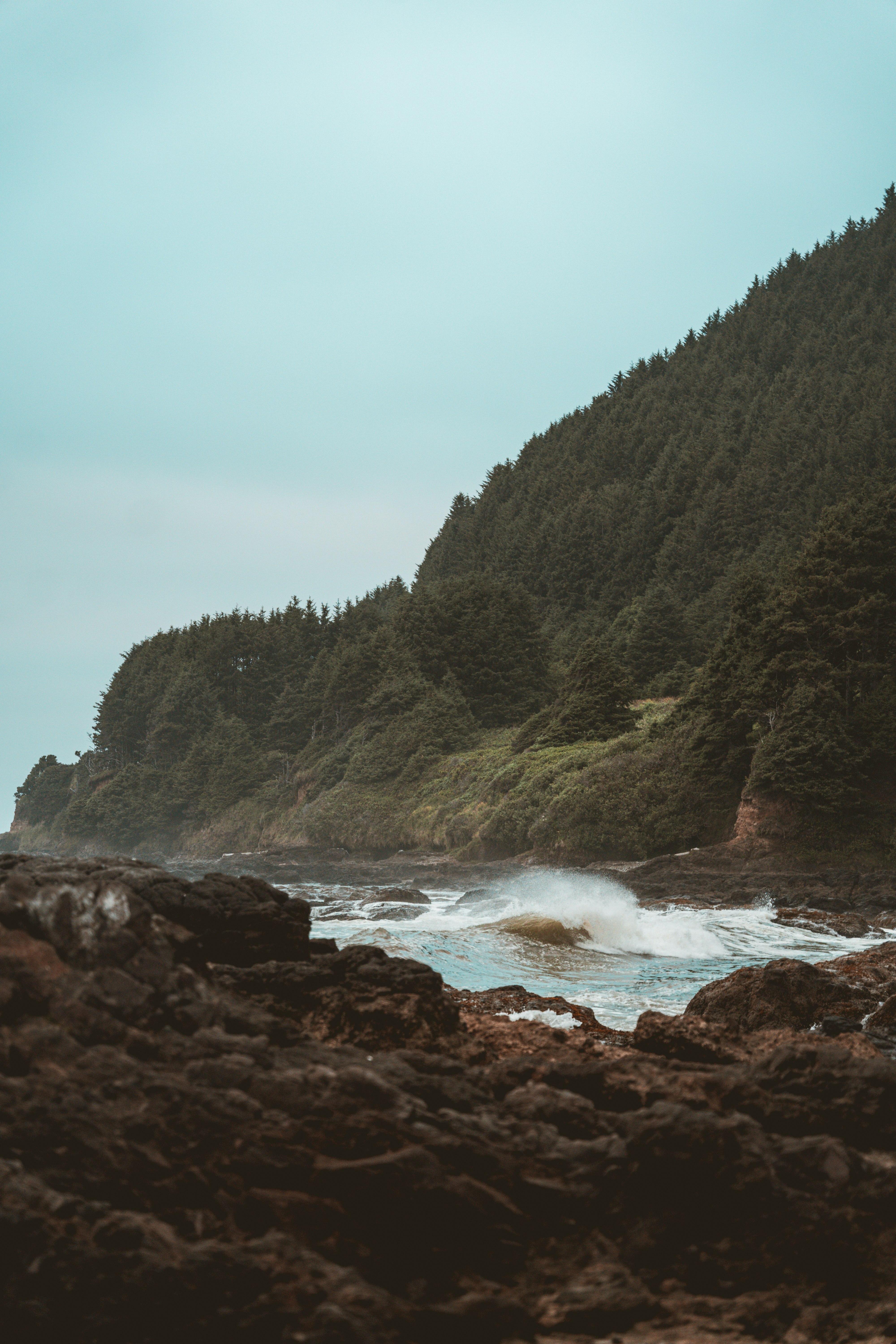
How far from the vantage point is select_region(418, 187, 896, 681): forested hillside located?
225 feet

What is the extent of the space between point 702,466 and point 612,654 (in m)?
35.1

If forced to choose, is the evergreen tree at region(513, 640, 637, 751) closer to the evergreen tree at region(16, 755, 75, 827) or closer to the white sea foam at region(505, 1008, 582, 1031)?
→ the white sea foam at region(505, 1008, 582, 1031)

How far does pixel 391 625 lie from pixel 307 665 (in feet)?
54.1

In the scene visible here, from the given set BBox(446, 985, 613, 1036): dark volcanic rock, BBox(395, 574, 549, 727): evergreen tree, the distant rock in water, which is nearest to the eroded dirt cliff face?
BBox(446, 985, 613, 1036): dark volcanic rock

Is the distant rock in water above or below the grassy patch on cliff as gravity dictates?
below

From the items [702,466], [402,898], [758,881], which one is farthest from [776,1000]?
[702,466]

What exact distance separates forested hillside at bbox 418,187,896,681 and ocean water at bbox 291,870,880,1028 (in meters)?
26.4

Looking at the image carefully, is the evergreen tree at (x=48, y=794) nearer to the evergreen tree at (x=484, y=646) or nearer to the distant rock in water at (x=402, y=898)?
the evergreen tree at (x=484, y=646)

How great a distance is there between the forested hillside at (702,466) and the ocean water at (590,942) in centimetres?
2642

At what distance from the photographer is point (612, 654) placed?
192 feet

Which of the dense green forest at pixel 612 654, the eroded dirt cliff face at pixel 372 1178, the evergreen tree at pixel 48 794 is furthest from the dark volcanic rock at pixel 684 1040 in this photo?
the evergreen tree at pixel 48 794

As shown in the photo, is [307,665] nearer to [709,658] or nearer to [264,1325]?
[709,658]

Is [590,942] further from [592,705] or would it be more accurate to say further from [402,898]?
[592,705]

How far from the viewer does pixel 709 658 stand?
124ft
